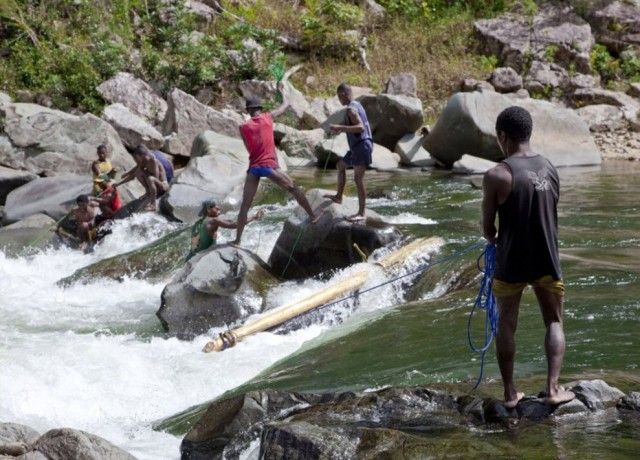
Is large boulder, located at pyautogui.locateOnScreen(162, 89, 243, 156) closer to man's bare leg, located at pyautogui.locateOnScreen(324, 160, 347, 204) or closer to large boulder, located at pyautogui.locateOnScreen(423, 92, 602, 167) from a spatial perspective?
large boulder, located at pyautogui.locateOnScreen(423, 92, 602, 167)

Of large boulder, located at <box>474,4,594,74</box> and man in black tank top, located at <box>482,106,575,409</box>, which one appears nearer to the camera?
man in black tank top, located at <box>482,106,575,409</box>

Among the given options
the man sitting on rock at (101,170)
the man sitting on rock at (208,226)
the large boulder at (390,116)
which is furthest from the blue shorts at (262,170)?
the large boulder at (390,116)

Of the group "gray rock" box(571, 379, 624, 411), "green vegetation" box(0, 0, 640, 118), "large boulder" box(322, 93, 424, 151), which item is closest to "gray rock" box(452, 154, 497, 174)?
"large boulder" box(322, 93, 424, 151)

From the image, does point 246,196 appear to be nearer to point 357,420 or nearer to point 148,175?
point 148,175

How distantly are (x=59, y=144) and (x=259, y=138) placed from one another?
29.7ft

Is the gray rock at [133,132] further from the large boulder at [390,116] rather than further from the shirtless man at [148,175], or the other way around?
the shirtless man at [148,175]

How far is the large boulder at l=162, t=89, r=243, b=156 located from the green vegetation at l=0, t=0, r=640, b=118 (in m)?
2.45

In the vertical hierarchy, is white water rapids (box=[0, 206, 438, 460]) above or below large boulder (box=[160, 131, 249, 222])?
below

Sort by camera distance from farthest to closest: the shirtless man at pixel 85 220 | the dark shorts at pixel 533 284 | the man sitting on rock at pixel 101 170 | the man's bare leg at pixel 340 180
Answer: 1. the man sitting on rock at pixel 101 170
2. the shirtless man at pixel 85 220
3. the man's bare leg at pixel 340 180
4. the dark shorts at pixel 533 284

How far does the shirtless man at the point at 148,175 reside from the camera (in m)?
14.0

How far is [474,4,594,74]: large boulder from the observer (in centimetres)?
2412

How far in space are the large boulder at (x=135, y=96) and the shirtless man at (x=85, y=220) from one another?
826 centimetres

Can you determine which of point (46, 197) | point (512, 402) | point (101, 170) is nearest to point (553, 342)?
point (512, 402)

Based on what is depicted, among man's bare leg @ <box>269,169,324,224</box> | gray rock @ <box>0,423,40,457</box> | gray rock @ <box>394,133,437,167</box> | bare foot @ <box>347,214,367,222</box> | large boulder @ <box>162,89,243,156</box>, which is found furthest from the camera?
gray rock @ <box>394,133,437,167</box>
